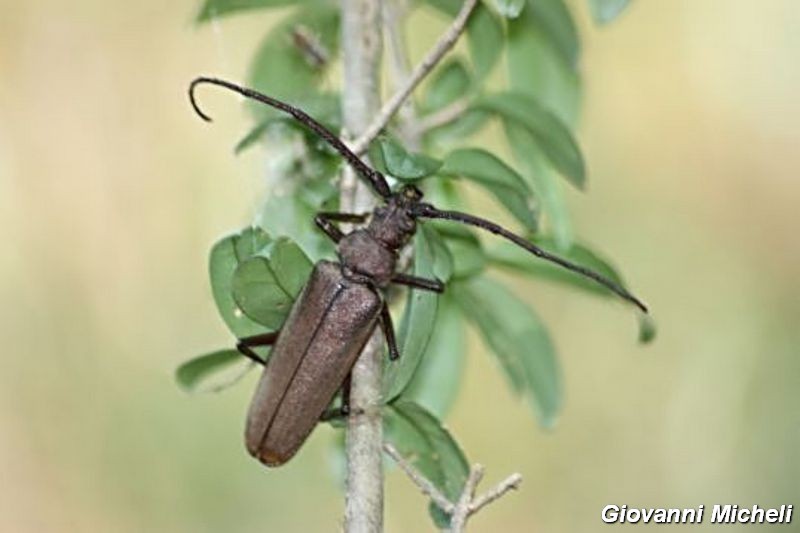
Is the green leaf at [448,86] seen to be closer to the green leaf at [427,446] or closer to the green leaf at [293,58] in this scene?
the green leaf at [293,58]

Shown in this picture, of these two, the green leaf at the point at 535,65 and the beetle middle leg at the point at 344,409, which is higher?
the green leaf at the point at 535,65

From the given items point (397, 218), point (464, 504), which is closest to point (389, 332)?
point (397, 218)

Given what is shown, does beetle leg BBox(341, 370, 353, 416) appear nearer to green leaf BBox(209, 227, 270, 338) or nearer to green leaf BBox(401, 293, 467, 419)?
green leaf BBox(209, 227, 270, 338)

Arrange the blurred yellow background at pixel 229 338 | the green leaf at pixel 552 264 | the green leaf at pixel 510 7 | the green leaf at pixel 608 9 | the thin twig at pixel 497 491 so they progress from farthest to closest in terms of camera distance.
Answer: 1. the blurred yellow background at pixel 229 338
2. the green leaf at pixel 552 264
3. the green leaf at pixel 608 9
4. the green leaf at pixel 510 7
5. the thin twig at pixel 497 491

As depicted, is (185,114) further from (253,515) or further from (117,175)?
(253,515)

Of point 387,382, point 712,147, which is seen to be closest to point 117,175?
point 712,147

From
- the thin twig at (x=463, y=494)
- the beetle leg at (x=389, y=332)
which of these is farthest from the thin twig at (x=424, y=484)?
the beetle leg at (x=389, y=332)
